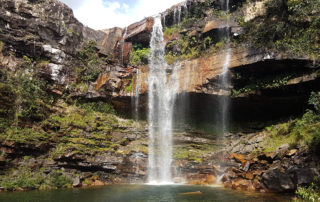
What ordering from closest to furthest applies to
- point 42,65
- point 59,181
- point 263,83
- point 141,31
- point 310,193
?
point 310,193
point 59,181
point 263,83
point 42,65
point 141,31

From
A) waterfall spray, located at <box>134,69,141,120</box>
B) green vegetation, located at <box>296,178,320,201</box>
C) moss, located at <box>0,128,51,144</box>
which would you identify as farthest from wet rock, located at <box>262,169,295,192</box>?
moss, located at <box>0,128,51,144</box>

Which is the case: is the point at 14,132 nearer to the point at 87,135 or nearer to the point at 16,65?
the point at 87,135

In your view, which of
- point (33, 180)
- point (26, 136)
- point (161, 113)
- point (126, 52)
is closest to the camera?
point (33, 180)

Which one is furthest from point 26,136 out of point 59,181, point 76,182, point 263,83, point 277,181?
point 263,83

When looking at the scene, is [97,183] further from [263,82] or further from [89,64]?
[263,82]

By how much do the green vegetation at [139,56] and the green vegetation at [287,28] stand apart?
926 cm

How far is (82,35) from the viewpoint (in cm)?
2373

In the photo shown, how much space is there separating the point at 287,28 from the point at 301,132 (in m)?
7.33

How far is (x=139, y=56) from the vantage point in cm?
2295

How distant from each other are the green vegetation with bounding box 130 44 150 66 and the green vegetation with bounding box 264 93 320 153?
41.3 ft

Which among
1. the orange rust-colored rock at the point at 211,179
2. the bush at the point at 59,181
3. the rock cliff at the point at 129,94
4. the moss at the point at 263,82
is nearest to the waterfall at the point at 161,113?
the rock cliff at the point at 129,94

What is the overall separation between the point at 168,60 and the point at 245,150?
393 inches

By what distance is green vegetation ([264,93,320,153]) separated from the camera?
10610 millimetres

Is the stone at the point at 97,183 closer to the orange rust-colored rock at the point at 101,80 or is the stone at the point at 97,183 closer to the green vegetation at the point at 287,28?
the orange rust-colored rock at the point at 101,80
